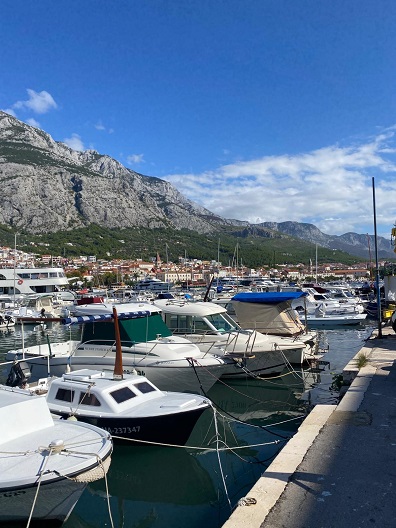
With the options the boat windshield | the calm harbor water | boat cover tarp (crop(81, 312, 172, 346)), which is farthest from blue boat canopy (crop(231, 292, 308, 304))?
boat cover tarp (crop(81, 312, 172, 346))

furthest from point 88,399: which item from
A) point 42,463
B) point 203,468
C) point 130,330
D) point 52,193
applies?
point 52,193

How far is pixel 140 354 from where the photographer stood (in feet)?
48.9

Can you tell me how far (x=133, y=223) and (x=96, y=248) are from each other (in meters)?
21.0

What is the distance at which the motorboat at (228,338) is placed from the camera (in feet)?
55.4

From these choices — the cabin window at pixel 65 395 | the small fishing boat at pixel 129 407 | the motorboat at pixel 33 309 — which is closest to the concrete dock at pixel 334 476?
the small fishing boat at pixel 129 407

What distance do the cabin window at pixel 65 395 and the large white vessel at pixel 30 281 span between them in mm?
46652

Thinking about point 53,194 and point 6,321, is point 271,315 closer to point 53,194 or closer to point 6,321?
point 6,321

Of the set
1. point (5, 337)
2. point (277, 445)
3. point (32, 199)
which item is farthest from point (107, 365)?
point (32, 199)

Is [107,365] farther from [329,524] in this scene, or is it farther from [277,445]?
[329,524]

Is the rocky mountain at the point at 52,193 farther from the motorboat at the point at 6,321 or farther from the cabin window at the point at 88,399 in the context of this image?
the cabin window at the point at 88,399

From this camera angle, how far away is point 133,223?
160375 millimetres

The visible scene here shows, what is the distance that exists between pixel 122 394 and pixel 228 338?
21.8ft

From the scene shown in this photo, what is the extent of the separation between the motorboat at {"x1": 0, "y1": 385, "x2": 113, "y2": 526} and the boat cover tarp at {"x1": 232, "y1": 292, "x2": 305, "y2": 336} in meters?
13.8

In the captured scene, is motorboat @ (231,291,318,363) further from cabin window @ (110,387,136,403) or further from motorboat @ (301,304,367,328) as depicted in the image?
motorboat @ (301,304,367,328)
